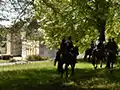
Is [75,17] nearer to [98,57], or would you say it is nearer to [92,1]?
[92,1]

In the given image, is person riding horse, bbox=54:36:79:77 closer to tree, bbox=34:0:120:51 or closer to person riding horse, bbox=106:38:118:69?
person riding horse, bbox=106:38:118:69

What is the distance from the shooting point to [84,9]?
35281 mm

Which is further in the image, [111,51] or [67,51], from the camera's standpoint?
[111,51]

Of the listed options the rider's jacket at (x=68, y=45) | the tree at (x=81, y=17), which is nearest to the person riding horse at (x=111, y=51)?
the rider's jacket at (x=68, y=45)

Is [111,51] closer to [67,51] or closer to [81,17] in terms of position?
[67,51]

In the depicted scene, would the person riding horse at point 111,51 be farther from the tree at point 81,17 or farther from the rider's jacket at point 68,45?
the tree at point 81,17

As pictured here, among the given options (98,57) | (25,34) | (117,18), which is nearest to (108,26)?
(117,18)

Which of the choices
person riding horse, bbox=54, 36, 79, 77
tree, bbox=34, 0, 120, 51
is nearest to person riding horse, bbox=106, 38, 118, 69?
person riding horse, bbox=54, 36, 79, 77

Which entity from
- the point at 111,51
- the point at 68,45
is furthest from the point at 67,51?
the point at 111,51

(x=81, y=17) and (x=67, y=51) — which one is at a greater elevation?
(x=81, y=17)

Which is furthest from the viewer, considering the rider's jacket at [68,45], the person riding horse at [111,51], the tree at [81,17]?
the tree at [81,17]

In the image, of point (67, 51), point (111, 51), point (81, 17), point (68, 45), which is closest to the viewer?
point (68, 45)

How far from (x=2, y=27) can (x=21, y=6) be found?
158 cm

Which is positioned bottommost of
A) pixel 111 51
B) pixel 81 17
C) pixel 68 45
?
pixel 111 51
